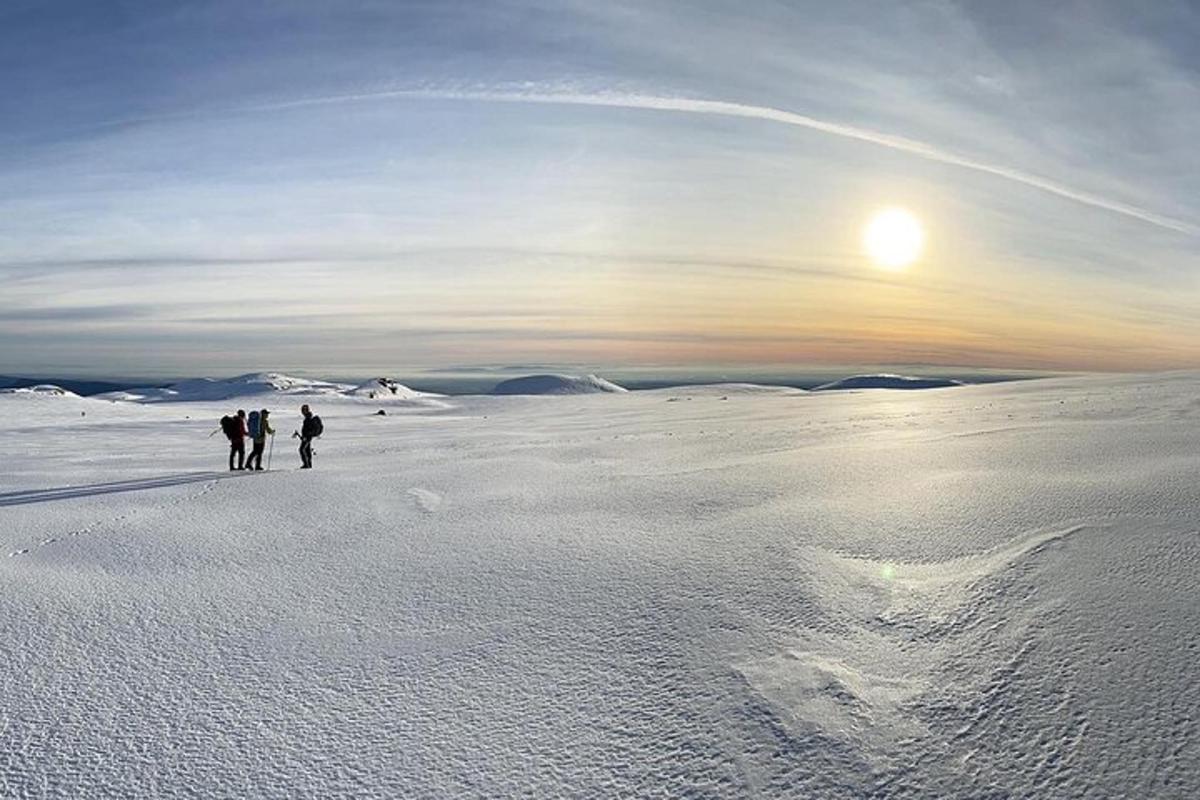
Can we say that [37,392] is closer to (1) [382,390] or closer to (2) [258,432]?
(1) [382,390]

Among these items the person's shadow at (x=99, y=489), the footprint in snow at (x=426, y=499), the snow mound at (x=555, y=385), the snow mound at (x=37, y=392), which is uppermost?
the snow mound at (x=555, y=385)

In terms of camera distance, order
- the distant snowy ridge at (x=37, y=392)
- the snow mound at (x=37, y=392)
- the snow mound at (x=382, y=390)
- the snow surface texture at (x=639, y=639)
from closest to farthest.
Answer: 1. the snow surface texture at (x=639, y=639)
2. the snow mound at (x=37, y=392)
3. the distant snowy ridge at (x=37, y=392)
4. the snow mound at (x=382, y=390)

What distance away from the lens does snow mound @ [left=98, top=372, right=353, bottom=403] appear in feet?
227

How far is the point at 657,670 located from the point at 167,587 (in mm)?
5193

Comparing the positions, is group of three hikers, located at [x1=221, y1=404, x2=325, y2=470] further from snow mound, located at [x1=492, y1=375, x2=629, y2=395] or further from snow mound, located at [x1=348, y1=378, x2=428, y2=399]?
snow mound, located at [x1=492, y1=375, x2=629, y2=395]

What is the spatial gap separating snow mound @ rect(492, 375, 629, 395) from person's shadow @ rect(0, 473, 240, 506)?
70.5 meters

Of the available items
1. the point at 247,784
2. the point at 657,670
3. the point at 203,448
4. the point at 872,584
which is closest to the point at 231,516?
the point at 247,784

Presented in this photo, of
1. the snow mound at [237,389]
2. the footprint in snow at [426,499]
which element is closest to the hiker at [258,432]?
the footprint in snow at [426,499]

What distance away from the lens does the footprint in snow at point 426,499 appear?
33.9 ft

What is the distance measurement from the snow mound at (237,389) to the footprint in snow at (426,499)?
5645 cm

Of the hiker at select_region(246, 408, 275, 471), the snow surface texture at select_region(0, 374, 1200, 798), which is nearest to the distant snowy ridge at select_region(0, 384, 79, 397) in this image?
the hiker at select_region(246, 408, 275, 471)

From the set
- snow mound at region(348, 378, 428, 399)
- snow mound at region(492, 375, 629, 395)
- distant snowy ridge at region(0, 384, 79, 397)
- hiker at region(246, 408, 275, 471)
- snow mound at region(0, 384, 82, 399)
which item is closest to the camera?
hiker at region(246, 408, 275, 471)

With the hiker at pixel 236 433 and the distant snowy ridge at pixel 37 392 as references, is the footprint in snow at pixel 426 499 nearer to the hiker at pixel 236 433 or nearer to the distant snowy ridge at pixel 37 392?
the hiker at pixel 236 433

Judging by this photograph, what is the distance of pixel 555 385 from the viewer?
89250mm
